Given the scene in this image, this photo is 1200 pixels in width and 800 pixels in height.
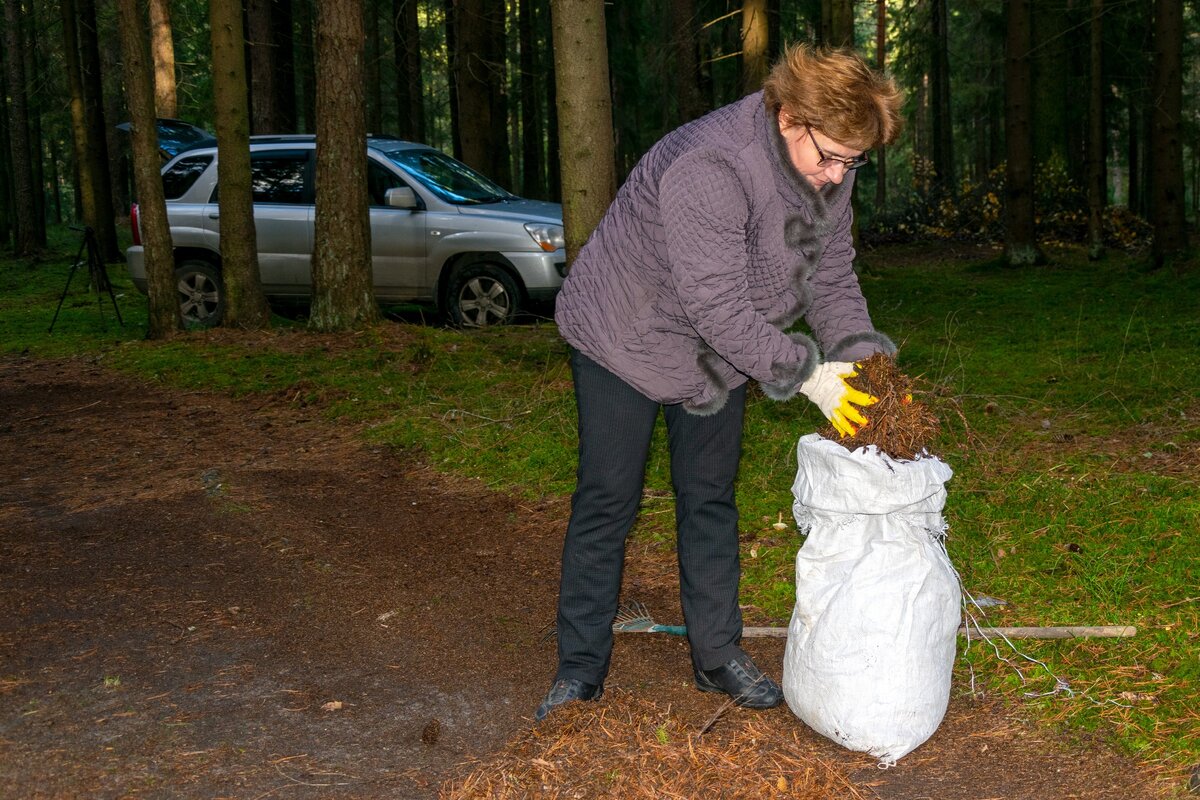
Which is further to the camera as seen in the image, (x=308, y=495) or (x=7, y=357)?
(x=7, y=357)

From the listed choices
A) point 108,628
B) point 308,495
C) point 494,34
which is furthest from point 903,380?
point 494,34

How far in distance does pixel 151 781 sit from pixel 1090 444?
505 centimetres

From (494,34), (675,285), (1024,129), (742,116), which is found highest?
(494,34)

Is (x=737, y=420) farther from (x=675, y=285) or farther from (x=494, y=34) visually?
(x=494, y=34)

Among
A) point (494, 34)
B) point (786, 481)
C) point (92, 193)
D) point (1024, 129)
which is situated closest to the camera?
point (786, 481)

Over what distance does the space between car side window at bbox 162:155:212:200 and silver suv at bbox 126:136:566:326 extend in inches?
0.4

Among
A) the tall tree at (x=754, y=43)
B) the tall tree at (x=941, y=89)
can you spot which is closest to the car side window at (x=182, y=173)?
the tall tree at (x=754, y=43)

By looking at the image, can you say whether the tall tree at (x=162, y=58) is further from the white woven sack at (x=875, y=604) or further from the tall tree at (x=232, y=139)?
the white woven sack at (x=875, y=604)

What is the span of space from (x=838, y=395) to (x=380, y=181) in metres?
8.90

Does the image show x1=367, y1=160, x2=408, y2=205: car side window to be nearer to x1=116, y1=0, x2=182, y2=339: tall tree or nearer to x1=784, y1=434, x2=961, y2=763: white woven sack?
x1=116, y1=0, x2=182, y2=339: tall tree

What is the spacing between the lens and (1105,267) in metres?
14.9

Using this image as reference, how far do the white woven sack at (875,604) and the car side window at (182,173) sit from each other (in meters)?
10.2

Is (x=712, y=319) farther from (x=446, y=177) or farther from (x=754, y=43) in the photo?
(x=446, y=177)

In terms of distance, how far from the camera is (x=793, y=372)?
10.7 feet
